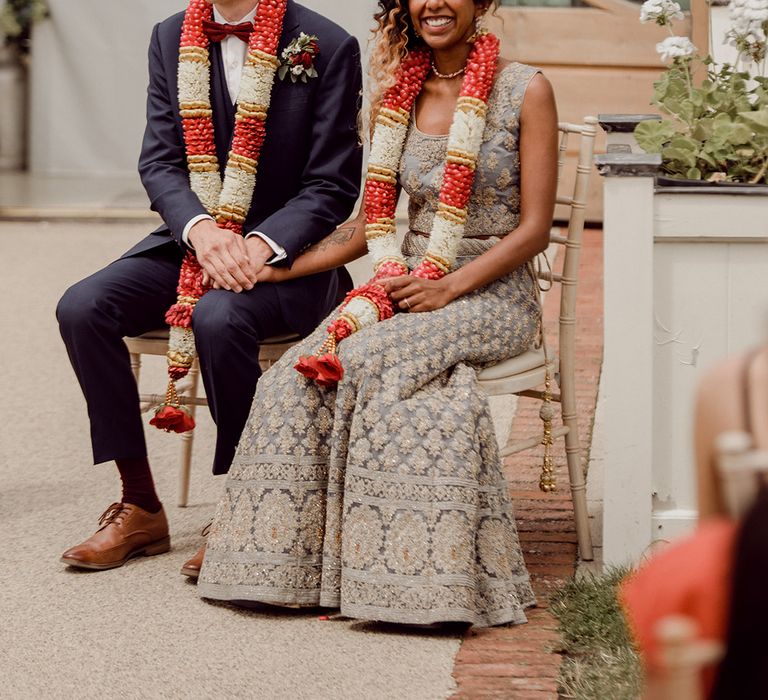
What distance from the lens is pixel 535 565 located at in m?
3.59

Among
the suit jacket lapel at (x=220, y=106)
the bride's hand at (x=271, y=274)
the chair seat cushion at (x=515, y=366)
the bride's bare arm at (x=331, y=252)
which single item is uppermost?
the suit jacket lapel at (x=220, y=106)

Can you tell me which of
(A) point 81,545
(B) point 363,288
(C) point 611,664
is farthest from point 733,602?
(A) point 81,545

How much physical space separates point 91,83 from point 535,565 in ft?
21.6

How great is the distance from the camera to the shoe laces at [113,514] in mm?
3670

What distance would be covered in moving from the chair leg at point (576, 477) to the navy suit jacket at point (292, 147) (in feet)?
2.36

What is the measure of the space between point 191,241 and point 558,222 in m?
4.90

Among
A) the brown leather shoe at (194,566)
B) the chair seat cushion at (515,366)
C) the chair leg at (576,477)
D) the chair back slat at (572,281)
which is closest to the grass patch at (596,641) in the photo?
the chair leg at (576,477)

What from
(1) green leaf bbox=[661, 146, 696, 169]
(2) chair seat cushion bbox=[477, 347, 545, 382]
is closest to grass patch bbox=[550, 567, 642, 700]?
(2) chair seat cushion bbox=[477, 347, 545, 382]

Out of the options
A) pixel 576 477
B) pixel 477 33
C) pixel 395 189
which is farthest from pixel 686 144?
pixel 576 477

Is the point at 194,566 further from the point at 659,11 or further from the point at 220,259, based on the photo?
the point at 659,11

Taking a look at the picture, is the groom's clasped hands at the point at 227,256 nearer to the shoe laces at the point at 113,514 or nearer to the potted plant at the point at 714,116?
the shoe laces at the point at 113,514

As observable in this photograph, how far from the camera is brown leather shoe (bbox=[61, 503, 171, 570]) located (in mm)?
3596

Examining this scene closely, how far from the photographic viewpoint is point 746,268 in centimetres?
321

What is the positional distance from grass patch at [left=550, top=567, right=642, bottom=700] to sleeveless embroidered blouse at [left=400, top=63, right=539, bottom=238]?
3.02ft
